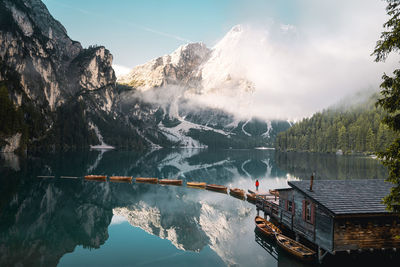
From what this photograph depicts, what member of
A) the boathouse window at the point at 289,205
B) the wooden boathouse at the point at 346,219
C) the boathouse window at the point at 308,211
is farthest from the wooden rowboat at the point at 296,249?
the boathouse window at the point at 289,205

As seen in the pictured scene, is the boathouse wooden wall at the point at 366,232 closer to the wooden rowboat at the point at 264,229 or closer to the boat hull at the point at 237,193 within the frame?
the wooden rowboat at the point at 264,229

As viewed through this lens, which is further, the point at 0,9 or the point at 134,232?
the point at 0,9

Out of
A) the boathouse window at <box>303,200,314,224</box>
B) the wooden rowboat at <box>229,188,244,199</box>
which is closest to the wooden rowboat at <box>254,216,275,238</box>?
the boathouse window at <box>303,200,314,224</box>

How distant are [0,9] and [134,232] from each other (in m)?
228

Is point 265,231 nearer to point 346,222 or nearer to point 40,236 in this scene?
point 346,222

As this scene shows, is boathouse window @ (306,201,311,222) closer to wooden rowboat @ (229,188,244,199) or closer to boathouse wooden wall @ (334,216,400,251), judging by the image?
boathouse wooden wall @ (334,216,400,251)

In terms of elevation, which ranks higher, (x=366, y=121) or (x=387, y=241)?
(x=366, y=121)

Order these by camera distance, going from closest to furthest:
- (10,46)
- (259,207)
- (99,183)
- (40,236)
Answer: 1. (40,236)
2. (259,207)
3. (99,183)
4. (10,46)

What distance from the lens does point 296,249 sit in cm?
2348

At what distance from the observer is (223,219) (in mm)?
37500

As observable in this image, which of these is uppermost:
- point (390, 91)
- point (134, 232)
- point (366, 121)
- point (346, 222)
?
point (366, 121)

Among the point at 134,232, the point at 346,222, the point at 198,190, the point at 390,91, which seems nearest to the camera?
the point at 390,91

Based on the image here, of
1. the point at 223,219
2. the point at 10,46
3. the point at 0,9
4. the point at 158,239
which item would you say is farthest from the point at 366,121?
the point at 0,9

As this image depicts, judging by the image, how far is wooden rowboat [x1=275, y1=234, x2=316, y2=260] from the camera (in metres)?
22.4
